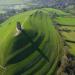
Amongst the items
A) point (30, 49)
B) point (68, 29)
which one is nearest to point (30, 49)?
point (30, 49)

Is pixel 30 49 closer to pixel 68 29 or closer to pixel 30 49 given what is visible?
pixel 30 49

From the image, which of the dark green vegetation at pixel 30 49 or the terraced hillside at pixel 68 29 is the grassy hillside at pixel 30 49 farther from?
the terraced hillside at pixel 68 29

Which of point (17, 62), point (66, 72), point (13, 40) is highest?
point (13, 40)

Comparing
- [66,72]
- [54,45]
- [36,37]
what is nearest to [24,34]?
[36,37]

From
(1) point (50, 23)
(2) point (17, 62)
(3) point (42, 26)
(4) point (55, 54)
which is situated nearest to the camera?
(2) point (17, 62)

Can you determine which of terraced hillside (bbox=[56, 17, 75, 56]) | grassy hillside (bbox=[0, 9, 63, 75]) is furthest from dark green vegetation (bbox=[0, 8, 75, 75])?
terraced hillside (bbox=[56, 17, 75, 56])

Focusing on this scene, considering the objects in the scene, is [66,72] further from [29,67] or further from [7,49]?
[7,49]

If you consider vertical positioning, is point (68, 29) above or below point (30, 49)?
below

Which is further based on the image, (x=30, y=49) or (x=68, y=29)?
(x=68, y=29)
